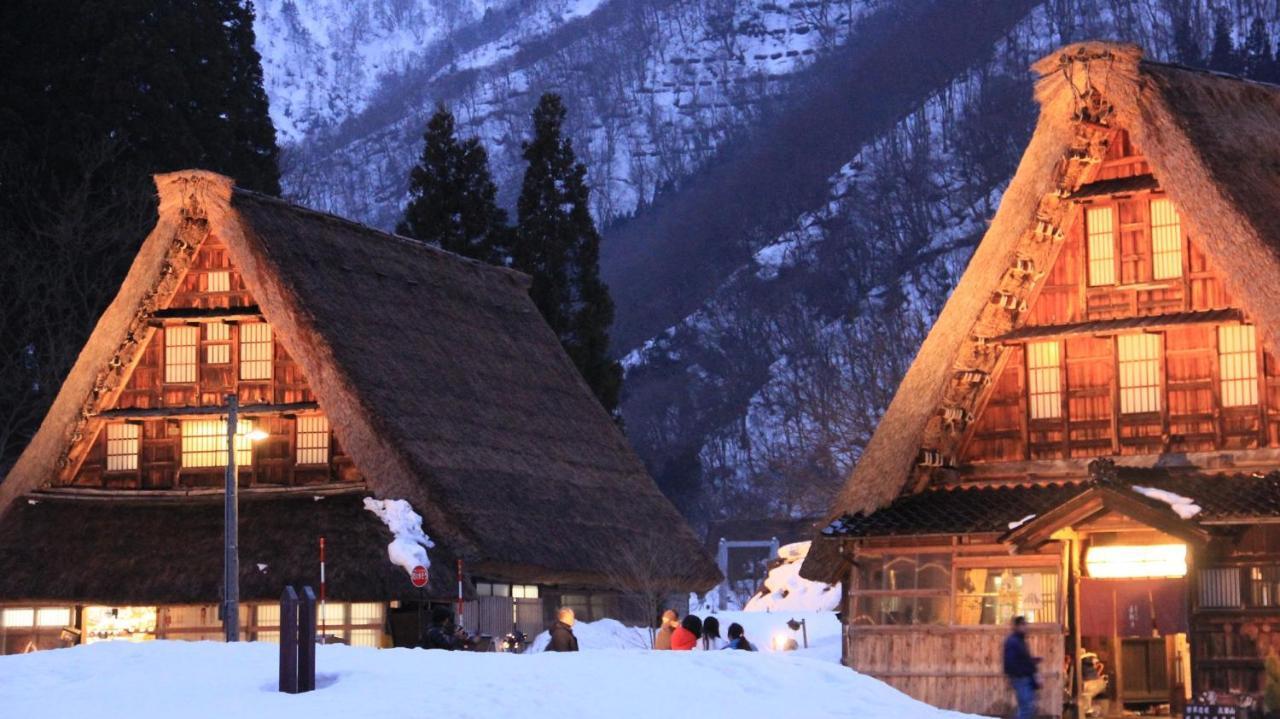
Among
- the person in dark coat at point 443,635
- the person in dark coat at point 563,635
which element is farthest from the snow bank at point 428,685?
the person in dark coat at point 443,635

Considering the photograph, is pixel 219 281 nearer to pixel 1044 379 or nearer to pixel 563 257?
pixel 1044 379

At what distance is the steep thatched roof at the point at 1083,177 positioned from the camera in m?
27.6

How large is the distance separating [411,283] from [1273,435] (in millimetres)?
19009

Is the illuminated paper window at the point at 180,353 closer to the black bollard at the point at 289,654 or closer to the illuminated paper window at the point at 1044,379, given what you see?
the illuminated paper window at the point at 1044,379

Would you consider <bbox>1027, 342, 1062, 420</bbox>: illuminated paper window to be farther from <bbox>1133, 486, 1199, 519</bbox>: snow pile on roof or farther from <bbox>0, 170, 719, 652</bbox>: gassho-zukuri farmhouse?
Result: <bbox>0, 170, 719, 652</bbox>: gassho-zukuri farmhouse

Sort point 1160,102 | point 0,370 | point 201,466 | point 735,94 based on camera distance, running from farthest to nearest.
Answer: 1. point 735,94
2. point 0,370
3. point 201,466
4. point 1160,102

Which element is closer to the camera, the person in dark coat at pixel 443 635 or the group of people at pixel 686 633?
the group of people at pixel 686 633

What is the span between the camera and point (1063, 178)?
2917 centimetres

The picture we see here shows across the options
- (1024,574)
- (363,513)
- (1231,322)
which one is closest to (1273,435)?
(1231,322)

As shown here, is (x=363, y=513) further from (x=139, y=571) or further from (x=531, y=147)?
(x=531, y=147)

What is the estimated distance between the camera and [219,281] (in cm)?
3572

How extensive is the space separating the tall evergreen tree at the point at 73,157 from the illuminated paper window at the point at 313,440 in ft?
44.2

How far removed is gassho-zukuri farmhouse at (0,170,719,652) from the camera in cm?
3281

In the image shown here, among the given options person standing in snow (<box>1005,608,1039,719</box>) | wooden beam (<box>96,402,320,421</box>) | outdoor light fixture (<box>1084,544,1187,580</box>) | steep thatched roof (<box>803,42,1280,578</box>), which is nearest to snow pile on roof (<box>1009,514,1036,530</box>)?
outdoor light fixture (<box>1084,544,1187,580</box>)
